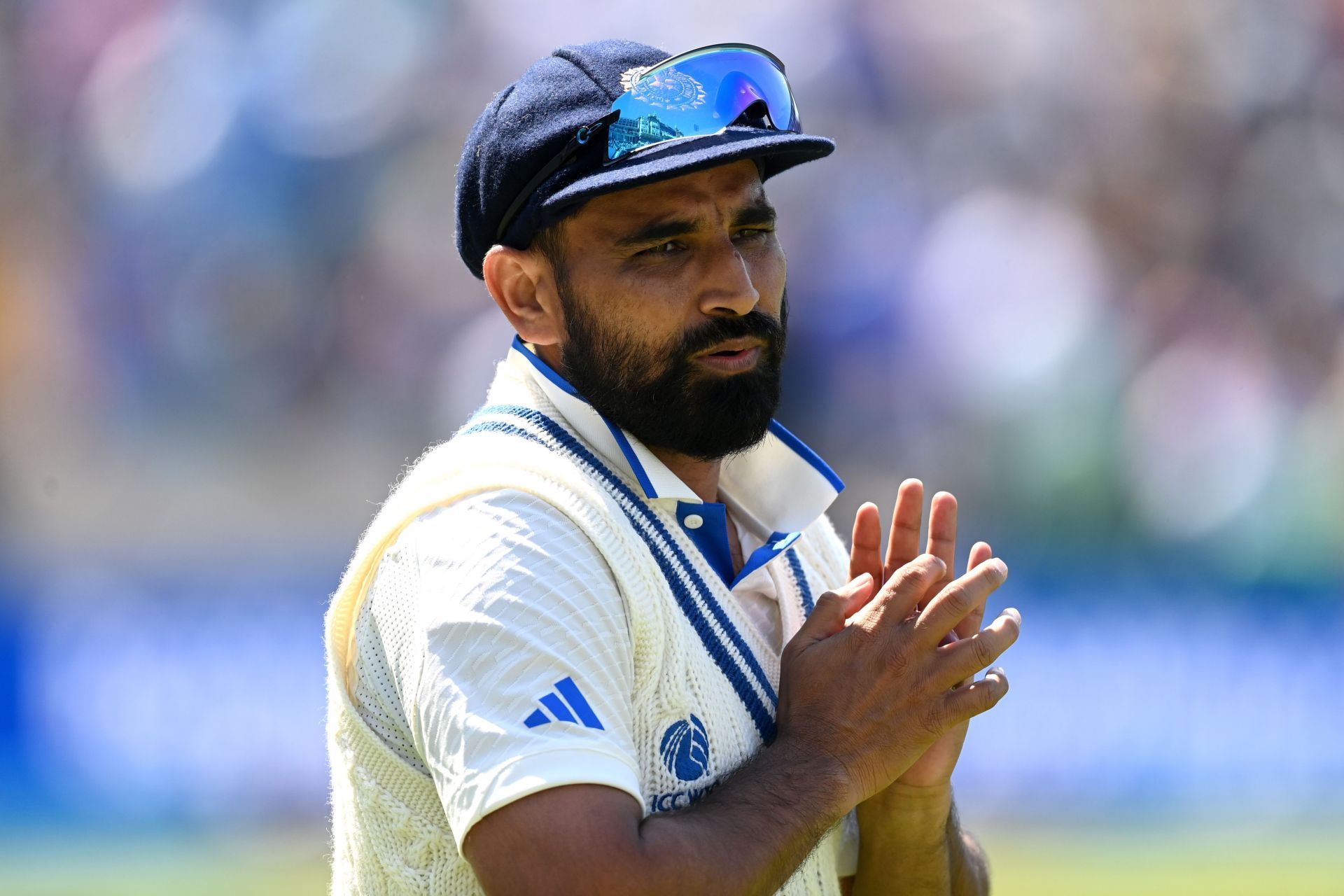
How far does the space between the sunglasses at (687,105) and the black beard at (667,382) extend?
198 millimetres

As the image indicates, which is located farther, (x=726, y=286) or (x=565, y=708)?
(x=726, y=286)

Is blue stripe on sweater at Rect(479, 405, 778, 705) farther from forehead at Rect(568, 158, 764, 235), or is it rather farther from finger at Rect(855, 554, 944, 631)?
forehead at Rect(568, 158, 764, 235)

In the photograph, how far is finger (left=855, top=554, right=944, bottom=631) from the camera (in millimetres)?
1649

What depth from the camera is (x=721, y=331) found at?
6.11ft

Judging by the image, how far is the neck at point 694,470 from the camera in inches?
76.2

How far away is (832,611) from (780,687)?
4.8 inches

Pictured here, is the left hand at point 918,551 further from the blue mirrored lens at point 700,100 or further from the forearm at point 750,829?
the blue mirrored lens at point 700,100

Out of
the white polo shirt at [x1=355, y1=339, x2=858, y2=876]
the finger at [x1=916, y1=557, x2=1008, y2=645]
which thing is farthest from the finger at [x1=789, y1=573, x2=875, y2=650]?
the white polo shirt at [x1=355, y1=339, x2=858, y2=876]

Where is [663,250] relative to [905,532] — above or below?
above

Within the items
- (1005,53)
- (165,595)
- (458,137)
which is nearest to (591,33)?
(458,137)

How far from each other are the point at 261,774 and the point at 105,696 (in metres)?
0.72

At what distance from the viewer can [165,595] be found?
545 centimetres

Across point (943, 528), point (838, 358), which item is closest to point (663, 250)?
point (943, 528)

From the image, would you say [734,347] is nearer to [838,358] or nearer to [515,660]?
[515,660]
